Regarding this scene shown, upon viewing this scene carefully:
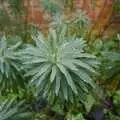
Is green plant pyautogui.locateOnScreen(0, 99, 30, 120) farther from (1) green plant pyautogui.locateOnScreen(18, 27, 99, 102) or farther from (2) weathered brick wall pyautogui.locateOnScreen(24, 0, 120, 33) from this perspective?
(2) weathered brick wall pyautogui.locateOnScreen(24, 0, 120, 33)

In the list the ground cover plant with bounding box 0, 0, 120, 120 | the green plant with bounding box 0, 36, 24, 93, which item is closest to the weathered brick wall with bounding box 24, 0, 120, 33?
the ground cover plant with bounding box 0, 0, 120, 120

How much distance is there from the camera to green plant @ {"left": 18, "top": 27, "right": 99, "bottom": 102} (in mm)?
2271

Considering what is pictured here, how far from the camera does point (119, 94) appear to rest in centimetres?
295

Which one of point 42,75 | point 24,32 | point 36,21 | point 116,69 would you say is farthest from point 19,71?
point 36,21

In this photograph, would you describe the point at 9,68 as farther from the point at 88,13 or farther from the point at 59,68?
the point at 88,13

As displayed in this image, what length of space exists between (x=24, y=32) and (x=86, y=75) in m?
1.49

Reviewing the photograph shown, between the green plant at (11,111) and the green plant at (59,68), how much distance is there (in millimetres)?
253

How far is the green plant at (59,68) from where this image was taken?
2.27 m

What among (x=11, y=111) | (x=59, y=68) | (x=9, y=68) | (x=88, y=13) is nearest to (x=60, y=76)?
(x=59, y=68)

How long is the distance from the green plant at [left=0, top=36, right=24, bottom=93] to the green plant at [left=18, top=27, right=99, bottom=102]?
0.10m

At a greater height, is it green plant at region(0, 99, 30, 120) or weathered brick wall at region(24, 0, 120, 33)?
weathered brick wall at region(24, 0, 120, 33)

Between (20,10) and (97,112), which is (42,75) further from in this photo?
(20,10)

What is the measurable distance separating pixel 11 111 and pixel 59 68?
458mm

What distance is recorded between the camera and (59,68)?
2271 millimetres
